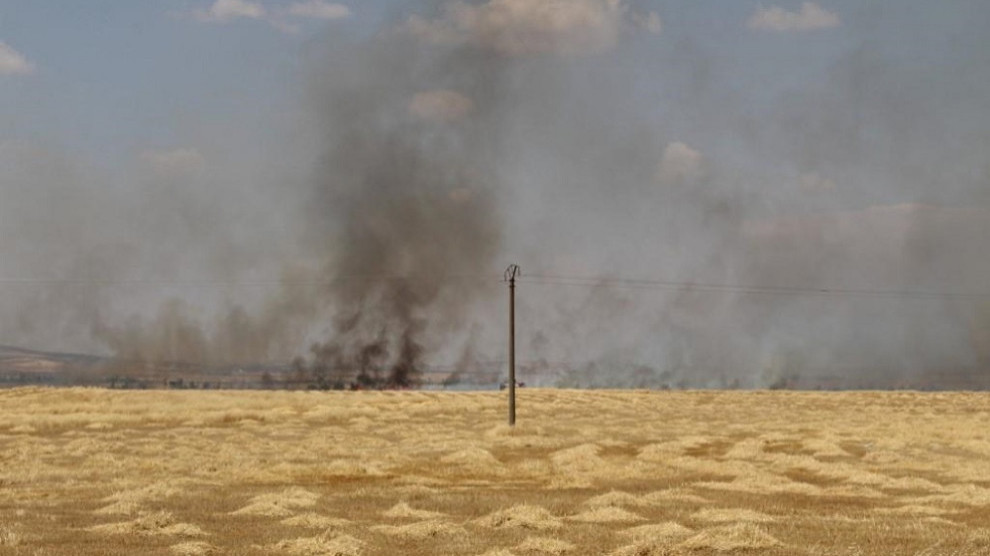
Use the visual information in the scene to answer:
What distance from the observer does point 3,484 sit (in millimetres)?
36156

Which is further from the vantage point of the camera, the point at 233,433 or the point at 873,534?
the point at 233,433

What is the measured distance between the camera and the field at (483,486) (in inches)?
958

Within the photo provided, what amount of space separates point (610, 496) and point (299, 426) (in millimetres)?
40910

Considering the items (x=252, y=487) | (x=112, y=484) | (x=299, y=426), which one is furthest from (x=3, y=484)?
(x=299, y=426)

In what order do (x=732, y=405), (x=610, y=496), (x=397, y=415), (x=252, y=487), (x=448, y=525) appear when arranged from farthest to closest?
1. (x=732, y=405)
2. (x=397, y=415)
3. (x=252, y=487)
4. (x=610, y=496)
5. (x=448, y=525)

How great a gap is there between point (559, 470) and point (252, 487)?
1177cm

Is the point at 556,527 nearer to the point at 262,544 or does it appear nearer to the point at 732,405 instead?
the point at 262,544

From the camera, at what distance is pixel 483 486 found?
124 feet

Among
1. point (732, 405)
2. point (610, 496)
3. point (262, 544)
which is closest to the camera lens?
point (262, 544)

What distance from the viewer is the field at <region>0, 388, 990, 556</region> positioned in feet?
79.9

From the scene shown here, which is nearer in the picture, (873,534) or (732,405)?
(873,534)

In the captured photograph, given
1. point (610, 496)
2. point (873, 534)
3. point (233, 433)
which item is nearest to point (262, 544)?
point (610, 496)

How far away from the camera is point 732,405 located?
111000 mm

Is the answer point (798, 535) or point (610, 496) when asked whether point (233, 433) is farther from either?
point (798, 535)
